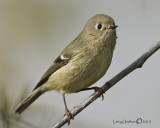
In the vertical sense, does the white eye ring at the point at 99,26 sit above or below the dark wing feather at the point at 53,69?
above

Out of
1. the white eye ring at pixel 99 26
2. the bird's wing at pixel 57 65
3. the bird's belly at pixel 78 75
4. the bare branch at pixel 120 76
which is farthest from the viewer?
the bird's wing at pixel 57 65

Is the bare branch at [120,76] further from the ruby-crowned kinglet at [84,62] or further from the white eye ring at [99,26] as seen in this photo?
the white eye ring at [99,26]

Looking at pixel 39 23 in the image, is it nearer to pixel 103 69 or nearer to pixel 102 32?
pixel 102 32

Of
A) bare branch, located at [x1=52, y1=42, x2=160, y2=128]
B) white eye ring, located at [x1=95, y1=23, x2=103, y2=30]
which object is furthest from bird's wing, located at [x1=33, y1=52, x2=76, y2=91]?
bare branch, located at [x1=52, y1=42, x2=160, y2=128]

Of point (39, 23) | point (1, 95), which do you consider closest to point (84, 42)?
point (39, 23)

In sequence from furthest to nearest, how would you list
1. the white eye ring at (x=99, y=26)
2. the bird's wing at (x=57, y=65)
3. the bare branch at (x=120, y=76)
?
the bird's wing at (x=57, y=65) < the white eye ring at (x=99, y=26) < the bare branch at (x=120, y=76)

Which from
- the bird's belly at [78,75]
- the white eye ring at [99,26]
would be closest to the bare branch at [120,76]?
the bird's belly at [78,75]

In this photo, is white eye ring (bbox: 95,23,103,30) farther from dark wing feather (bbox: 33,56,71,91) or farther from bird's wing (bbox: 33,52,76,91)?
dark wing feather (bbox: 33,56,71,91)

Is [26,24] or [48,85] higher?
[26,24]
